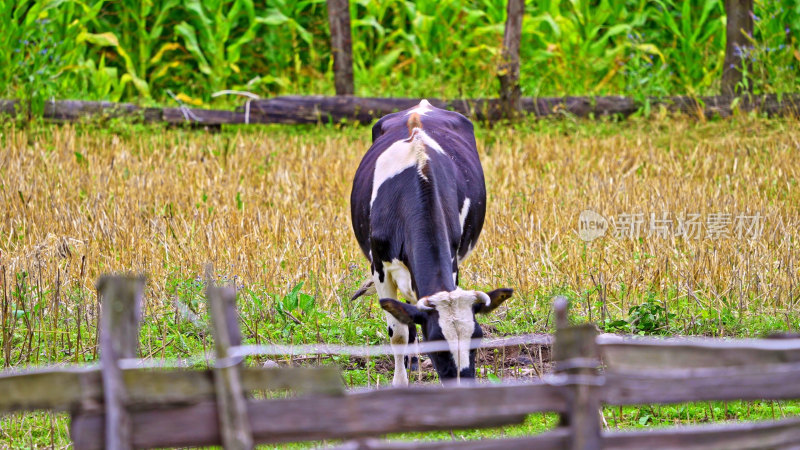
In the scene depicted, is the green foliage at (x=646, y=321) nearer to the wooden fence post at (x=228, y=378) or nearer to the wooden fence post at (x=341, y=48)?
the wooden fence post at (x=228, y=378)

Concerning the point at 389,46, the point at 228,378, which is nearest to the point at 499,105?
the point at 389,46

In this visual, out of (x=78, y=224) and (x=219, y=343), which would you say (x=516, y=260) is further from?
(x=219, y=343)

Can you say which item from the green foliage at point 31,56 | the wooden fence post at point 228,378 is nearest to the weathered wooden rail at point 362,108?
the green foliage at point 31,56

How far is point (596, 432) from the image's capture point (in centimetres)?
276

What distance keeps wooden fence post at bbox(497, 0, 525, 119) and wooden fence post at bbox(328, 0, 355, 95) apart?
6.77ft

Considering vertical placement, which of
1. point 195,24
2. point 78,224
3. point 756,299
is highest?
point 195,24

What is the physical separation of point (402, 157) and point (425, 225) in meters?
0.75

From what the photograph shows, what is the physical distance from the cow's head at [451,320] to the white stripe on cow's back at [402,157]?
1.06 metres

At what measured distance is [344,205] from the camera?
8.44m

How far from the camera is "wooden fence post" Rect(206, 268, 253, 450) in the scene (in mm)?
2652

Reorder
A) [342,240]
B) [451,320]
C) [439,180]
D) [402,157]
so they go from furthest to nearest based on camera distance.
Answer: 1. [342,240]
2. [402,157]
3. [439,180]
4. [451,320]

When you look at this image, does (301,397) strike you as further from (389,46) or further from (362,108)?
(389,46)

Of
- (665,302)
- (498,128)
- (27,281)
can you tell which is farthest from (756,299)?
(498,128)

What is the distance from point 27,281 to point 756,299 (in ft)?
14.8
